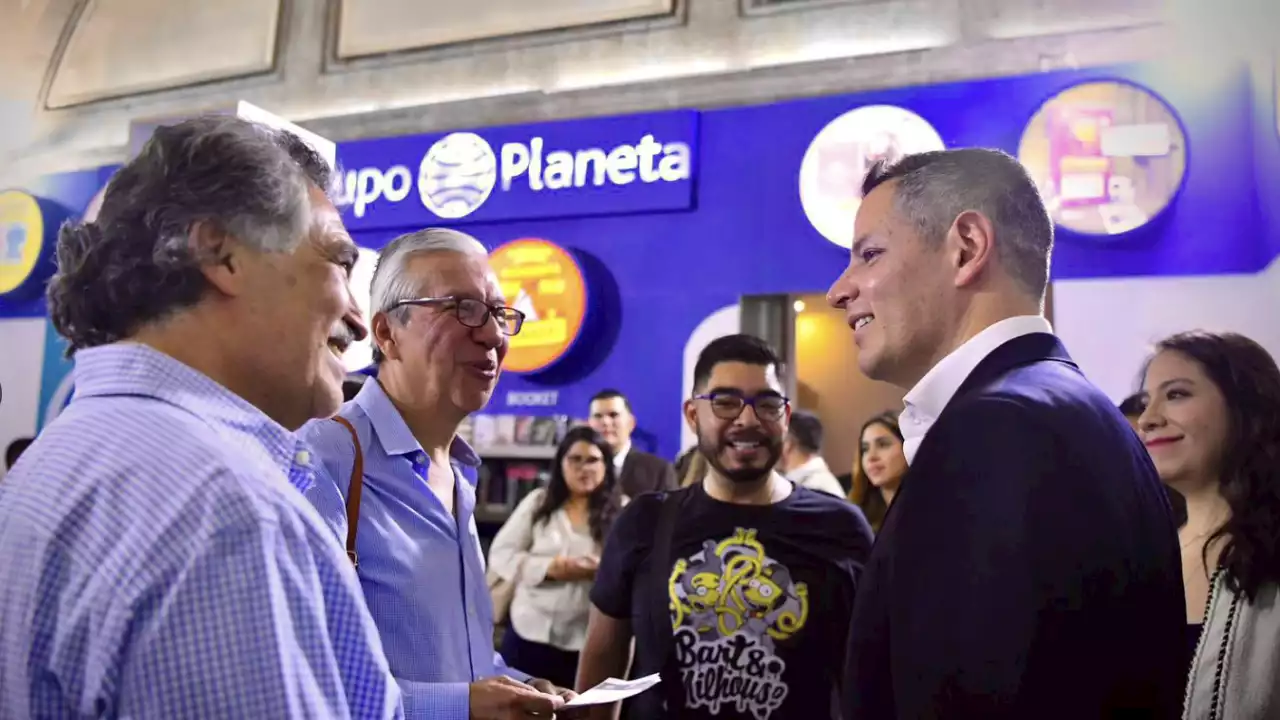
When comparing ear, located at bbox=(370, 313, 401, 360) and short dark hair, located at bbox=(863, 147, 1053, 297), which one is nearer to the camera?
short dark hair, located at bbox=(863, 147, 1053, 297)

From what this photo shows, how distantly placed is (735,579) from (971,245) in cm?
107

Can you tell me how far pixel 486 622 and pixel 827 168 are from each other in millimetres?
4058

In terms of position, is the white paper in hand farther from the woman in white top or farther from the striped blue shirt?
the woman in white top

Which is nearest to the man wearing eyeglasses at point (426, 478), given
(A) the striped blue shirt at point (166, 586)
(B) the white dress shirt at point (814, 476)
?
(A) the striped blue shirt at point (166, 586)

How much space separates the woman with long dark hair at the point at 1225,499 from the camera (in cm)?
192

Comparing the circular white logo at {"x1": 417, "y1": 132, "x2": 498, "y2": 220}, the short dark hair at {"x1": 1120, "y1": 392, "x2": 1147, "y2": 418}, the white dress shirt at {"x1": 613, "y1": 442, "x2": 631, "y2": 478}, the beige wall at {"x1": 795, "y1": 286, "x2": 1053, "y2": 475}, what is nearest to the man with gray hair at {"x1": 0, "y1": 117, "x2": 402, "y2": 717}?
the short dark hair at {"x1": 1120, "y1": 392, "x2": 1147, "y2": 418}

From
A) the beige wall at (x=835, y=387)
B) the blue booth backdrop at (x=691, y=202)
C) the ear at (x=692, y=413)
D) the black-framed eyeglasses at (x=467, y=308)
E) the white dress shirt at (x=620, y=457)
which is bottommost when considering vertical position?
the white dress shirt at (x=620, y=457)

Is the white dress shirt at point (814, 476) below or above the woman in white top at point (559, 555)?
above

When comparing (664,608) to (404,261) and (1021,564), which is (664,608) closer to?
(404,261)

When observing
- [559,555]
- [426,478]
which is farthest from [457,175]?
[426,478]

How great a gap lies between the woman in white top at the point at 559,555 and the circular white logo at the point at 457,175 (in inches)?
96.8

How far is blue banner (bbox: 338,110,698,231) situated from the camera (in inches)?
227

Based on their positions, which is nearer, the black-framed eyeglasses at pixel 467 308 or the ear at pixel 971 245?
the ear at pixel 971 245

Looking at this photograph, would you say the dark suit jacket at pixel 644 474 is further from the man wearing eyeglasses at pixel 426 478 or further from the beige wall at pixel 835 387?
the man wearing eyeglasses at pixel 426 478
